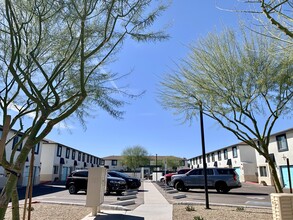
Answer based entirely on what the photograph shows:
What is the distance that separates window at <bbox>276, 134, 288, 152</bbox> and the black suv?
18.1 meters

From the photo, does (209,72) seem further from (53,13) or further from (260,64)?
(53,13)

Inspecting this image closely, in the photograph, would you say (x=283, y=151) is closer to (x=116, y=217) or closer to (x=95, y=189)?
(x=116, y=217)

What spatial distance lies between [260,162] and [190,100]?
90.3 feet

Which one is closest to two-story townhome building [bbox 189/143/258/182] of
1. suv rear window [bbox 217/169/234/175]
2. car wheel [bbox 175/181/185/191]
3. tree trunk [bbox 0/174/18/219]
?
suv rear window [bbox 217/169/234/175]

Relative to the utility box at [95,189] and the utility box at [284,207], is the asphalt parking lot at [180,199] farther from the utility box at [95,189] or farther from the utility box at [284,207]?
the utility box at [284,207]

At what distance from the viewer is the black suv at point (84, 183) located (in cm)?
1784

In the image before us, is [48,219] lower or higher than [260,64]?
lower

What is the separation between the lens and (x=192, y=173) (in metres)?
20.9

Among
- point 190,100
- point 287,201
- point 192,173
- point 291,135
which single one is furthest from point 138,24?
point 291,135

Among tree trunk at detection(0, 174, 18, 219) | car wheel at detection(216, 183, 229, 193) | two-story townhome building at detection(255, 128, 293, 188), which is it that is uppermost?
two-story townhome building at detection(255, 128, 293, 188)

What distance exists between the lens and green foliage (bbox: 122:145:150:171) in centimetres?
6706

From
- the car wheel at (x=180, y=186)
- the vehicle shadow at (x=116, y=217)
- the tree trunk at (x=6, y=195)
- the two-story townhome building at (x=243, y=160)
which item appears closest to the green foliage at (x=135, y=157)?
the two-story townhome building at (x=243, y=160)

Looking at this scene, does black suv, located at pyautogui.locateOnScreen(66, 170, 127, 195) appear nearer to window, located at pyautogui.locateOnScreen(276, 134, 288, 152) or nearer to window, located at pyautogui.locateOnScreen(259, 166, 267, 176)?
window, located at pyautogui.locateOnScreen(276, 134, 288, 152)

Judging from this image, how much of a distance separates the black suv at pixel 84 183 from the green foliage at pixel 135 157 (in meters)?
48.3
